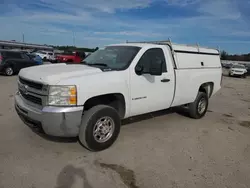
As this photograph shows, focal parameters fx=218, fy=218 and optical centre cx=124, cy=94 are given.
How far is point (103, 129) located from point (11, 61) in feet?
41.5

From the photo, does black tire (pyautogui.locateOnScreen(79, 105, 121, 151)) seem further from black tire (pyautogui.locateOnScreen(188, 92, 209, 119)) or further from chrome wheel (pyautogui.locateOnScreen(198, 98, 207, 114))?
chrome wheel (pyautogui.locateOnScreen(198, 98, 207, 114))

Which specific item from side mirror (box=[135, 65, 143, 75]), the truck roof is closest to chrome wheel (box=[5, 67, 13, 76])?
the truck roof

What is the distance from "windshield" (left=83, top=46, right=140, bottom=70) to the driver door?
22 cm

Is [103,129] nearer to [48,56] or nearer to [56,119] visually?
[56,119]

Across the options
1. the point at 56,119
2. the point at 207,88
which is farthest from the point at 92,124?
the point at 207,88

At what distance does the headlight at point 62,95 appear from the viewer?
328 cm

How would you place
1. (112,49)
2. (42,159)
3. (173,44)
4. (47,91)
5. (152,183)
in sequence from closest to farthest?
(152,183), (47,91), (42,159), (112,49), (173,44)

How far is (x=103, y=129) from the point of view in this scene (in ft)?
12.7

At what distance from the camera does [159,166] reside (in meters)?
3.49

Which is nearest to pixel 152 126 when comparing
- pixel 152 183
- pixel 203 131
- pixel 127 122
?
pixel 127 122

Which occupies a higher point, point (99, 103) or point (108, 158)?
point (99, 103)

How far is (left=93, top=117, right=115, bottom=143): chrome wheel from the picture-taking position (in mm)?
3750

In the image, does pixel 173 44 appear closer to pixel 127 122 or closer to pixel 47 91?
pixel 127 122

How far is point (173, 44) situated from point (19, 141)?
4.00 m
